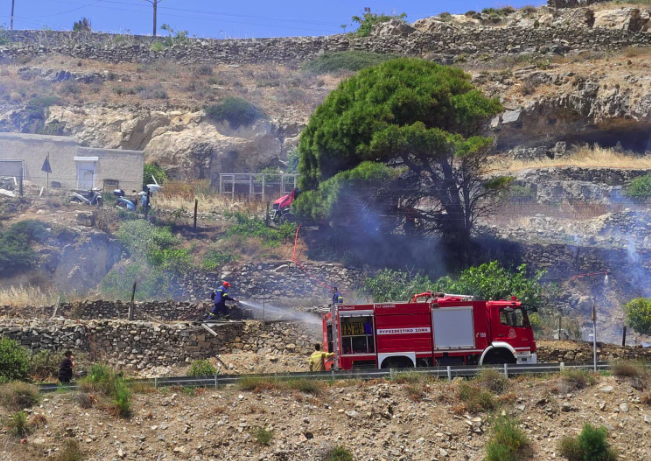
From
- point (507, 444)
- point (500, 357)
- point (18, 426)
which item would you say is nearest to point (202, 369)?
point (18, 426)

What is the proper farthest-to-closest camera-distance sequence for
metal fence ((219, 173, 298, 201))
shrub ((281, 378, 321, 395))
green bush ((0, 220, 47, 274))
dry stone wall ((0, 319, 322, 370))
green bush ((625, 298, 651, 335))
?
metal fence ((219, 173, 298, 201)) → green bush ((0, 220, 47, 274)) → green bush ((625, 298, 651, 335)) → dry stone wall ((0, 319, 322, 370)) → shrub ((281, 378, 321, 395))

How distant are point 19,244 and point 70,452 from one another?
49.8ft

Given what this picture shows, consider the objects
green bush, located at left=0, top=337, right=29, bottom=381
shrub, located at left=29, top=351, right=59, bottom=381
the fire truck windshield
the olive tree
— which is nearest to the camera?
green bush, located at left=0, top=337, right=29, bottom=381

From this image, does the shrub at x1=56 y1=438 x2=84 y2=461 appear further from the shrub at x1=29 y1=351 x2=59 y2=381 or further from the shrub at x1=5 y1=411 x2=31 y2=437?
the shrub at x1=29 y1=351 x2=59 y2=381

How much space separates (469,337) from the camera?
1956cm

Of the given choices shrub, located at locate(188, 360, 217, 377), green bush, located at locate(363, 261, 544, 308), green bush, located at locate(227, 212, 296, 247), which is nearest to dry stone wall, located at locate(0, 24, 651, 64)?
green bush, located at locate(227, 212, 296, 247)

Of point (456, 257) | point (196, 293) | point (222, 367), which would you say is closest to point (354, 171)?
point (456, 257)

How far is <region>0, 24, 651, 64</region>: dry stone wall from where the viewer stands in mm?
53156

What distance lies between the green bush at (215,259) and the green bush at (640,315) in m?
11.8

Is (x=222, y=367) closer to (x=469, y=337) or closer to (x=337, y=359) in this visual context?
(x=337, y=359)

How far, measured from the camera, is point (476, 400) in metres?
16.7

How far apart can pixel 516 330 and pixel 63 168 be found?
2285 cm

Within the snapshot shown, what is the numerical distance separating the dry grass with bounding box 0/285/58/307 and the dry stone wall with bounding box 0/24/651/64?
106ft

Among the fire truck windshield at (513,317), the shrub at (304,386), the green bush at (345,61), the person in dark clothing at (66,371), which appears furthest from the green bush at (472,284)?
Result: the green bush at (345,61)
